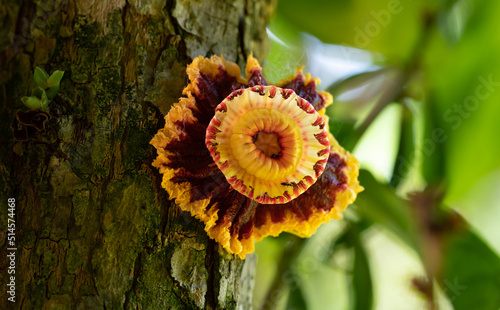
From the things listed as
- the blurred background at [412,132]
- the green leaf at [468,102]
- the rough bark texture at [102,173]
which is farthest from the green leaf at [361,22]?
the rough bark texture at [102,173]

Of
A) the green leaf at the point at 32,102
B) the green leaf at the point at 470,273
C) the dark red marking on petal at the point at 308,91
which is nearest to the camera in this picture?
the green leaf at the point at 32,102

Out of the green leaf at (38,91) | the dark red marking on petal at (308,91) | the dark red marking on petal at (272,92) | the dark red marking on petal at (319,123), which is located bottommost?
the dark red marking on petal at (319,123)

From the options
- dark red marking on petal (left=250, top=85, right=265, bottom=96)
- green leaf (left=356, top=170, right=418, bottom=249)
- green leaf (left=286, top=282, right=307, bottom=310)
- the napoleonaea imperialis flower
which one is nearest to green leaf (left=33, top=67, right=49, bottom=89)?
the napoleonaea imperialis flower

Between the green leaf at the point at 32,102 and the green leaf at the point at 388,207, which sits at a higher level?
the green leaf at the point at 32,102

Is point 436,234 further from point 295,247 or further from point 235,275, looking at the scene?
point 235,275

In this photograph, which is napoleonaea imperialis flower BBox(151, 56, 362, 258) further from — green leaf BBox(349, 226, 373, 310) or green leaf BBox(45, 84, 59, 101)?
green leaf BBox(349, 226, 373, 310)

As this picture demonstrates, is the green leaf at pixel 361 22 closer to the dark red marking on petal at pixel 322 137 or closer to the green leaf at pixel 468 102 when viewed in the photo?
the green leaf at pixel 468 102

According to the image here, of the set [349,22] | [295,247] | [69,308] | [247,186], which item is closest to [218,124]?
[247,186]
